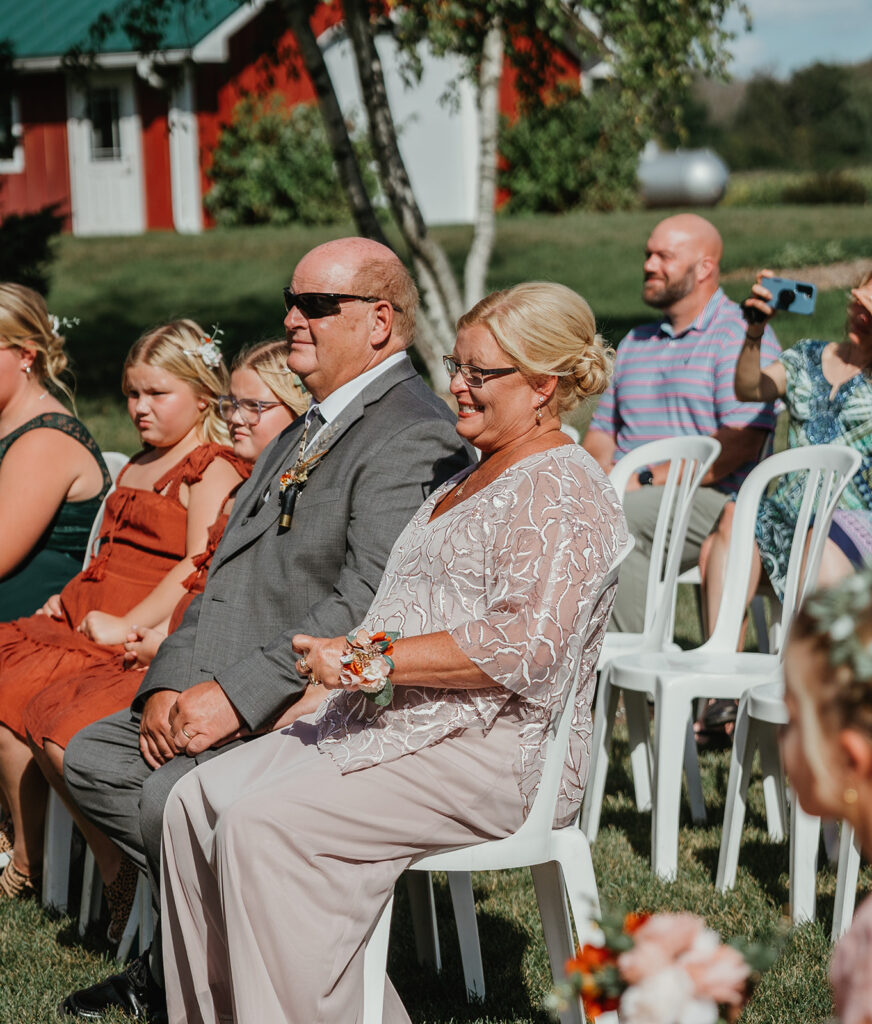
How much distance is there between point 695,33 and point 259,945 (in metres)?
8.82

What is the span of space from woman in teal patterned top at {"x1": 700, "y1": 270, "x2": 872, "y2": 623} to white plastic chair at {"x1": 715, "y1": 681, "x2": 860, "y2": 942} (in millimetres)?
700

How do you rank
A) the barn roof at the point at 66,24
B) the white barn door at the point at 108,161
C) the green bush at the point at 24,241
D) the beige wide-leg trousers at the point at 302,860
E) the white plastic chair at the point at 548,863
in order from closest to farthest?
the beige wide-leg trousers at the point at 302,860, the white plastic chair at the point at 548,863, the green bush at the point at 24,241, the barn roof at the point at 66,24, the white barn door at the point at 108,161

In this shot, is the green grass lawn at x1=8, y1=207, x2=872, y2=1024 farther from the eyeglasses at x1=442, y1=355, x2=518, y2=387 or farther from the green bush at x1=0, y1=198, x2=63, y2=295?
the green bush at x1=0, y1=198, x2=63, y2=295

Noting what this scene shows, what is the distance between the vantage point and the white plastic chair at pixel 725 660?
4125 mm

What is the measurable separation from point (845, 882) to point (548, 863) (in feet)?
3.48

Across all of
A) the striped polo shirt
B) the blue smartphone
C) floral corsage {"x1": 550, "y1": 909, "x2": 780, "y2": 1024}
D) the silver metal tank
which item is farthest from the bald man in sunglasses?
the silver metal tank

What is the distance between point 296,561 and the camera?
128 inches

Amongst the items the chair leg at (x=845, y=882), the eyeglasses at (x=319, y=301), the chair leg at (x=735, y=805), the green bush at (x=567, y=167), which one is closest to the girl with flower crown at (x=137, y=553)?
the eyeglasses at (x=319, y=301)

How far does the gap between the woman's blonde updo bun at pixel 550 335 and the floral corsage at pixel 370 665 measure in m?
0.70

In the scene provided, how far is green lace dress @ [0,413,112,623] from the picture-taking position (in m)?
4.35

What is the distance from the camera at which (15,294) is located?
446 centimetres

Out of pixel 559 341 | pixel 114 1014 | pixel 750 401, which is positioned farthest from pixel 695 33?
pixel 114 1014

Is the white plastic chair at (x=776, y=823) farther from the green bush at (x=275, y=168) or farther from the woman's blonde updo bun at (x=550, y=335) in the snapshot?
the green bush at (x=275, y=168)

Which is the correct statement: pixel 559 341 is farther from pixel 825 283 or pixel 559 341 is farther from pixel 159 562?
pixel 825 283
